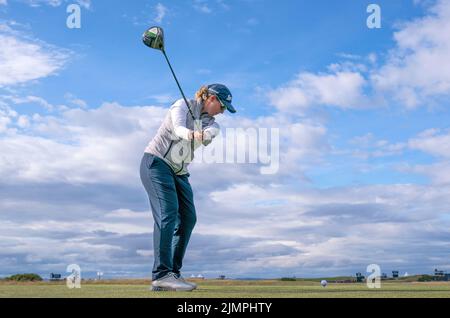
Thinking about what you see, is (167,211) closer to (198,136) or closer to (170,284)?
(170,284)

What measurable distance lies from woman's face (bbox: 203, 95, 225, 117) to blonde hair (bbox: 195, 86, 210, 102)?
0.06 meters

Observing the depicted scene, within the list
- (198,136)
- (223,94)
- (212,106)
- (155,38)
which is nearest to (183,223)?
(198,136)

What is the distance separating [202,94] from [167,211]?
1794 millimetres

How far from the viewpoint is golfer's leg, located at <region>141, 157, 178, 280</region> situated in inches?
313

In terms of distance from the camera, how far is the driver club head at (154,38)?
877 centimetres

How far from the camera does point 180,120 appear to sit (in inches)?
311

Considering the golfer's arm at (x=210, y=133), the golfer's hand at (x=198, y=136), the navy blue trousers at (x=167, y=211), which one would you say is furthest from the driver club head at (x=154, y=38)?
the golfer's hand at (x=198, y=136)
